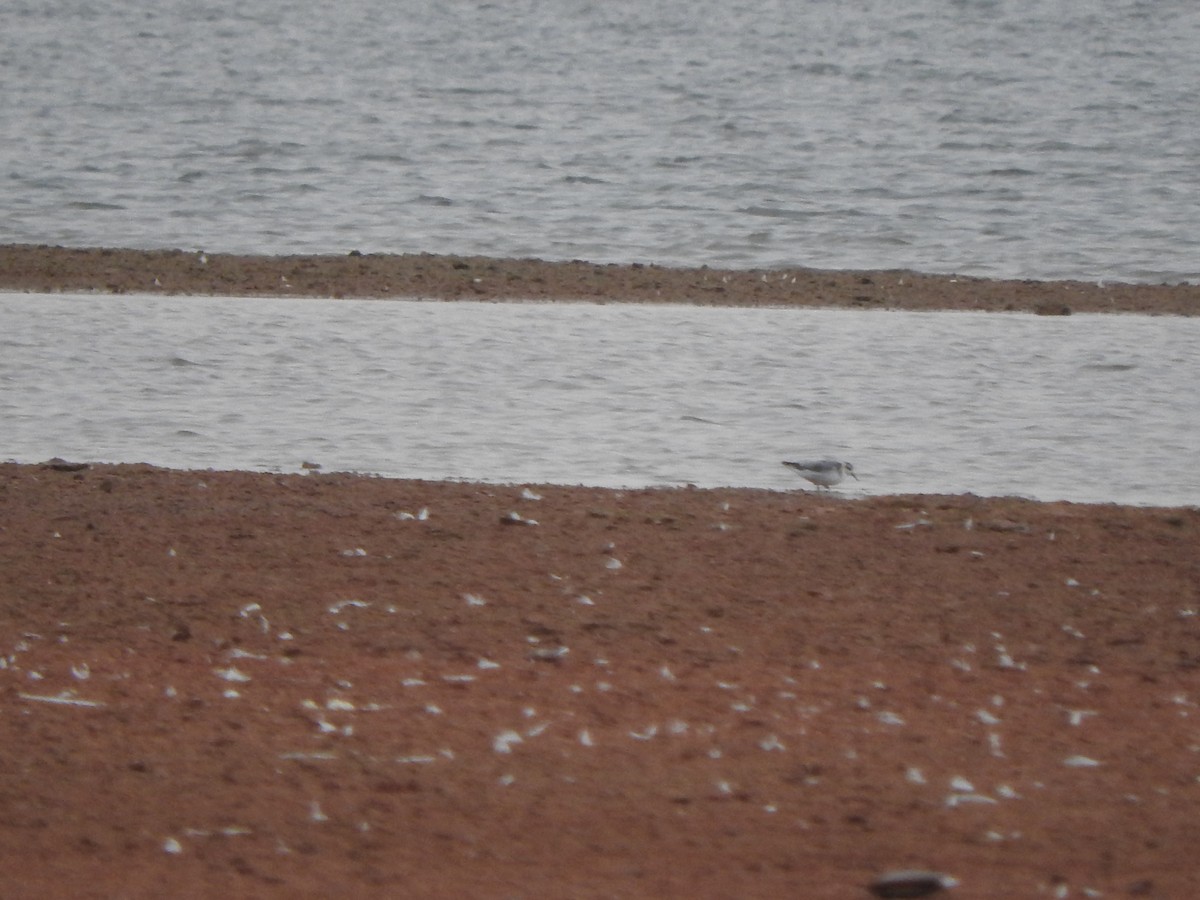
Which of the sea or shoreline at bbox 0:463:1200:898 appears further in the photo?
the sea

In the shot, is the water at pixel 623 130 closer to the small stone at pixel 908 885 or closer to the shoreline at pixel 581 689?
the shoreline at pixel 581 689

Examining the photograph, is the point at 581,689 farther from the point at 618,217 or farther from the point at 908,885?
the point at 618,217

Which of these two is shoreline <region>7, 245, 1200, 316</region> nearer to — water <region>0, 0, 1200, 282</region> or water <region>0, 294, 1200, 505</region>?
water <region>0, 294, 1200, 505</region>

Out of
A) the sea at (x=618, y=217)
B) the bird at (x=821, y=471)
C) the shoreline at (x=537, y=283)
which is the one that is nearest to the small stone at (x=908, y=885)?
the bird at (x=821, y=471)

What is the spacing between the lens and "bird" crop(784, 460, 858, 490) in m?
7.34

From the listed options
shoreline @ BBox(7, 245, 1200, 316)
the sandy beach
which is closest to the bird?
the sandy beach

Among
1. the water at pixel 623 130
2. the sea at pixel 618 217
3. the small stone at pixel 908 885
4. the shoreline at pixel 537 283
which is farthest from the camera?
the water at pixel 623 130

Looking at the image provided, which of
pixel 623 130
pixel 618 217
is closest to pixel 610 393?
pixel 618 217

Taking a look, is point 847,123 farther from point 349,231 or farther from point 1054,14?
point 349,231

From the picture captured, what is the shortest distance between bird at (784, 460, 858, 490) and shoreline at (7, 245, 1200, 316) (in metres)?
4.71

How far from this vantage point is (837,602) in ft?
19.6

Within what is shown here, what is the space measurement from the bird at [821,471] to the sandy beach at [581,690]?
0.22 m

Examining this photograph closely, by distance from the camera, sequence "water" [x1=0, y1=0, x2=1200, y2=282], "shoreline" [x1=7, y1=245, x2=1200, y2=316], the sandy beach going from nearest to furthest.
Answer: the sandy beach
"shoreline" [x1=7, y1=245, x2=1200, y2=316]
"water" [x1=0, y1=0, x2=1200, y2=282]

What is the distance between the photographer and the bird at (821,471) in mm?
7344
